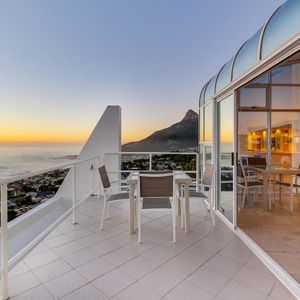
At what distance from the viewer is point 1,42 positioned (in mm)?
5945

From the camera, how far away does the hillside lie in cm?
535

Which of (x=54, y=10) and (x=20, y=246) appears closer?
(x=20, y=246)

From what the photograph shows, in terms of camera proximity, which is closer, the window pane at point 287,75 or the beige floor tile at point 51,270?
the beige floor tile at point 51,270

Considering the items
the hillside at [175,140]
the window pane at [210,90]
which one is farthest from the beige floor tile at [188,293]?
the hillside at [175,140]

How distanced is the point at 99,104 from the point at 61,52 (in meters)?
2.05

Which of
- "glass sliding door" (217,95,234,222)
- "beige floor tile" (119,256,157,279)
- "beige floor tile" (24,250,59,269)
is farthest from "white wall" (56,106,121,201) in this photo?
"beige floor tile" (119,256,157,279)

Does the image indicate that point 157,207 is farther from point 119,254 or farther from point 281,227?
point 281,227

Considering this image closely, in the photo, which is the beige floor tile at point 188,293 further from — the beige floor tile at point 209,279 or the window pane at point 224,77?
the window pane at point 224,77

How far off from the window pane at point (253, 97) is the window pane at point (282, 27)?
3.66 m

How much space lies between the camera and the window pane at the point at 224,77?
9.75ft

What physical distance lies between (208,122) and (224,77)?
3.81ft

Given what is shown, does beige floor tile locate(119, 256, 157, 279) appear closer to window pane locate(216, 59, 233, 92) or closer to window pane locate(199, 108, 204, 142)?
window pane locate(216, 59, 233, 92)

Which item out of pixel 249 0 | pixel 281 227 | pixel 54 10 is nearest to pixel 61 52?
pixel 54 10

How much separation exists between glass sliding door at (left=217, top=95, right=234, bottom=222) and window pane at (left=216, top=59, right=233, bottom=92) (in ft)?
0.74
